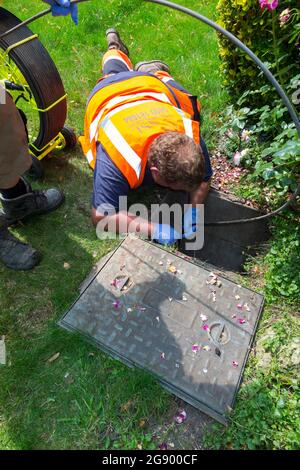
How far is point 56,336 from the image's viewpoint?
92.5 inches

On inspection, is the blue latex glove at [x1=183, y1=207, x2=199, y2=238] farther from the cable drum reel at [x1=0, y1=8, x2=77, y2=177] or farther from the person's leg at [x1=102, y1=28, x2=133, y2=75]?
the person's leg at [x1=102, y1=28, x2=133, y2=75]

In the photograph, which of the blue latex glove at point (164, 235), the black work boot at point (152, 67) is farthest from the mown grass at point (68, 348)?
the blue latex glove at point (164, 235)

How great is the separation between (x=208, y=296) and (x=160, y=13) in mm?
3761

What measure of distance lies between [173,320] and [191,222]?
0.87 m

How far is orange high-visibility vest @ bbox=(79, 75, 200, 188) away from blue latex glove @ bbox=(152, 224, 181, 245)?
14.3 inches

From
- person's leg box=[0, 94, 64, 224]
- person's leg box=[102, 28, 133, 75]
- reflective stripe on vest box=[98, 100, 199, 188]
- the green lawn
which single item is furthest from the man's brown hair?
person's leg box=[102, 28, 133, 75]

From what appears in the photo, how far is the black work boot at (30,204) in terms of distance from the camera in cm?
273

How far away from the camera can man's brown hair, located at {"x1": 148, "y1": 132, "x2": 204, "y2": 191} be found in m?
2.39

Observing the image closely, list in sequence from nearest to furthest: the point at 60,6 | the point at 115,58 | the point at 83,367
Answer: the point at 60,6
the point at 83,367
the point at 115,58

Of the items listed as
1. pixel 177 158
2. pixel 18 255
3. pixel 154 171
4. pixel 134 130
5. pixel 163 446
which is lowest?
pixel 163 446

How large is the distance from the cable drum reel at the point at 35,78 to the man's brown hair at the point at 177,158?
962 millimetres

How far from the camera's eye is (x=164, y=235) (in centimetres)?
274

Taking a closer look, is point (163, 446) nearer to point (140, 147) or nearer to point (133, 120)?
point (140, 147)

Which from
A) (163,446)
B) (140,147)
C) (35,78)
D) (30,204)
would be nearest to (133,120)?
(140,147)
